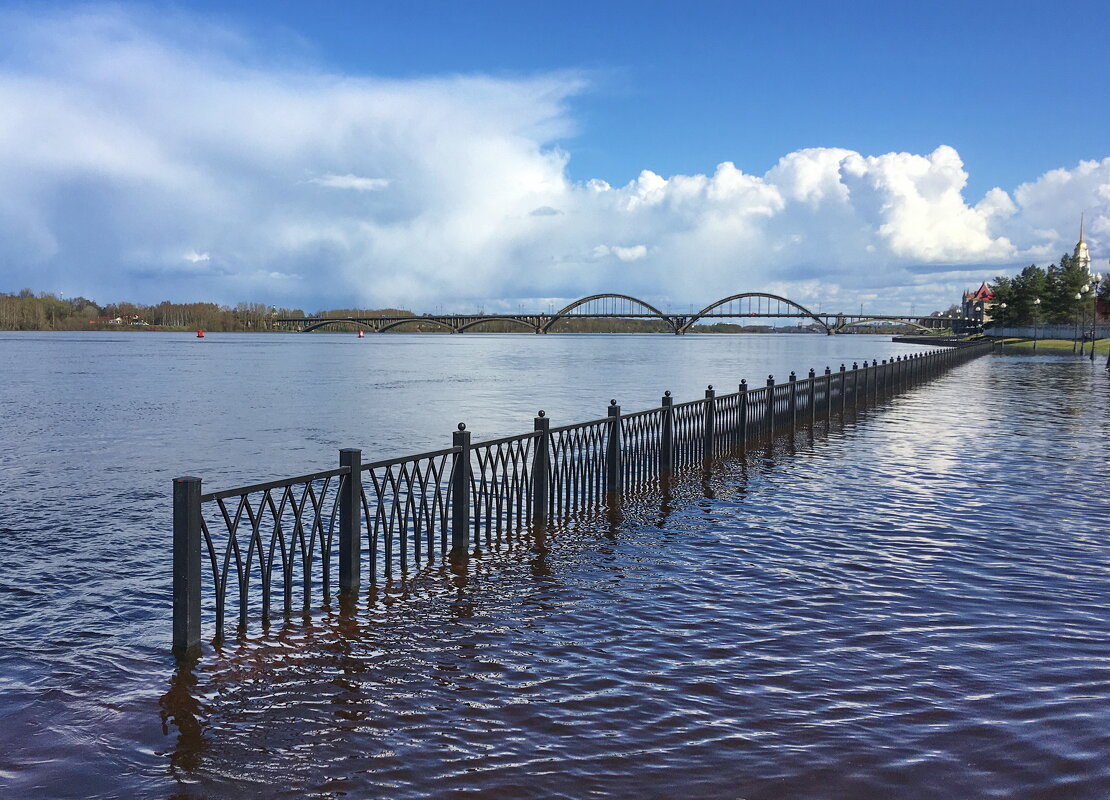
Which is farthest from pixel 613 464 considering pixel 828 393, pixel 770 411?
pixel 828 393

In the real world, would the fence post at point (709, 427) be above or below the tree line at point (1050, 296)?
below

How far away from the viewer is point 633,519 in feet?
38.4

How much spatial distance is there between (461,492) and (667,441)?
5.99 meters

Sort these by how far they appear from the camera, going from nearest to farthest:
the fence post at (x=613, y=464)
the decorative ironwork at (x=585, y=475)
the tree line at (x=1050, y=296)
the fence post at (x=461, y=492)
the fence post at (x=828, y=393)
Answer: the fence post at (x=461, y=492)
the decorative ironwork at (x=585, y=475)
the fence post at (x=613, y=464)
the fence post at (x=828, y=393)
the tree line at (x=1050, y=296)

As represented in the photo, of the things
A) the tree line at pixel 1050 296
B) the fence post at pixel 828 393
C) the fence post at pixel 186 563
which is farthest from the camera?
the tree line at pixel 1050 296

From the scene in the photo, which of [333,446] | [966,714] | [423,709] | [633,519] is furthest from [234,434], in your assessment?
[966,714]

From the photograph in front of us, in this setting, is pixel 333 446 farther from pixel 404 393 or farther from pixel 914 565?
pixel 404 393

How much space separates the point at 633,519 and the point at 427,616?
4538 mm

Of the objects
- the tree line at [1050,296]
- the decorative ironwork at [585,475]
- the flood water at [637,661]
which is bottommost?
the flood water at [637,661]

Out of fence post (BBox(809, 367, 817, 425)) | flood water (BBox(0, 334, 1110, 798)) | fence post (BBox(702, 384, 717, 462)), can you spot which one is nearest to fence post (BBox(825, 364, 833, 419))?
fence post (BBox(809, 367, 817, 425))

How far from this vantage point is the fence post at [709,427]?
16219 millimetres

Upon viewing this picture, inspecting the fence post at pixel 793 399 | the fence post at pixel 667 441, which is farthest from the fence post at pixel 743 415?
the fence post at pixel 667 441

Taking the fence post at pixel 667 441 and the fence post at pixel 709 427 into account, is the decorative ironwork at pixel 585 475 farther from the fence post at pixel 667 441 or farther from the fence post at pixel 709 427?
the fence post at pixel 709 427

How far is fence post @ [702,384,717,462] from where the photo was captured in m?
16.2
